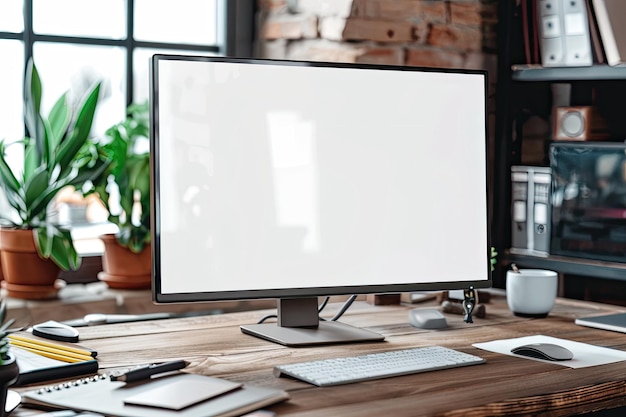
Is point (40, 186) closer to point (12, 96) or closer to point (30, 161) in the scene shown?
point (30, 161)

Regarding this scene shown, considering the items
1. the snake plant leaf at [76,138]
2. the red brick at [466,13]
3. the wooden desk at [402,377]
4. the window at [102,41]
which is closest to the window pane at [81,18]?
the window at [102,41]

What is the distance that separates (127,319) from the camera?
1.88 meters

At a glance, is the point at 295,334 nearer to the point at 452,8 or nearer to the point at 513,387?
the point at 513,387

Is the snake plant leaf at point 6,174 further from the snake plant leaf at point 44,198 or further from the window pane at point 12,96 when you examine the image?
the window pane at point 12,96

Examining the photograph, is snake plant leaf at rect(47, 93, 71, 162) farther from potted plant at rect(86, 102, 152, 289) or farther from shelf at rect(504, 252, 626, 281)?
shelf at rect(504, 252, 626, 281)

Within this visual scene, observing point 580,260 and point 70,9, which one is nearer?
point 70,9

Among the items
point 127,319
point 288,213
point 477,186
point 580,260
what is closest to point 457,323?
point 477,186

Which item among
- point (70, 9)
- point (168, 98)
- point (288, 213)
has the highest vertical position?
point (70, 9)

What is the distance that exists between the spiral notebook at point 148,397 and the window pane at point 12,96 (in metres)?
1.42

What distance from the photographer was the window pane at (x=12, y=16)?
8.45ft

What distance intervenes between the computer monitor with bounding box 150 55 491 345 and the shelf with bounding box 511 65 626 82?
114cm

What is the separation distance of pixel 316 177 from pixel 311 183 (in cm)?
1

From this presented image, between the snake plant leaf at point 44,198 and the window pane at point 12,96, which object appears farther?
the window pane at point 12,96

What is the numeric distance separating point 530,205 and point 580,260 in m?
0.23
